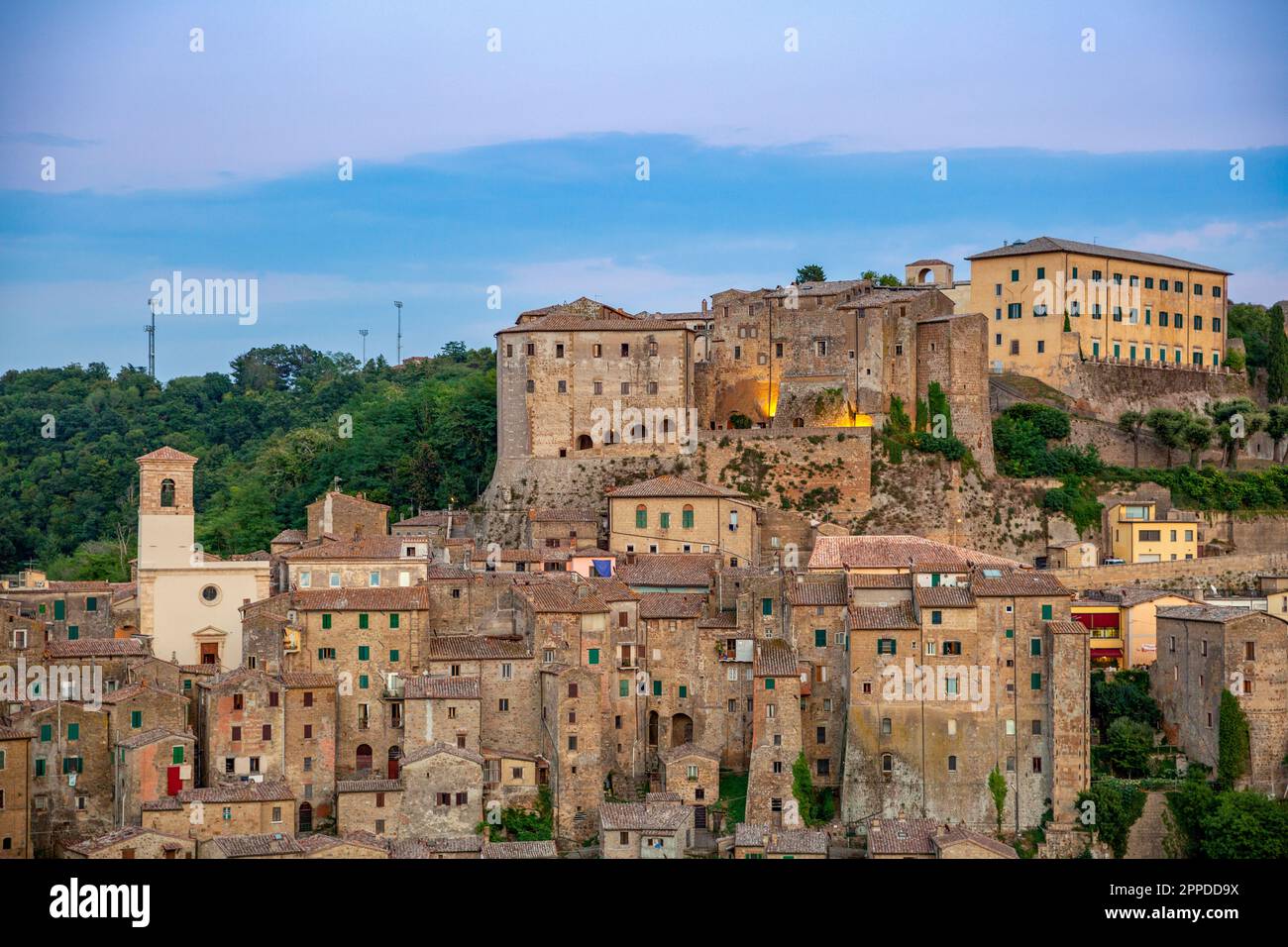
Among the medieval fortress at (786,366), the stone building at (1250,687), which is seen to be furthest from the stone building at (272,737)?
the stone building at (1250,687)

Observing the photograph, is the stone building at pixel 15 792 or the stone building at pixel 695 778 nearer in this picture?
the stone building at pixel 15 792

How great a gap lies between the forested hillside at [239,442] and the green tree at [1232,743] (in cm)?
2429

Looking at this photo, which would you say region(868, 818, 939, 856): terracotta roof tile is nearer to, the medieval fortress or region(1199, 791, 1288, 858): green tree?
region(1199, 791, 1288, 858): green tree

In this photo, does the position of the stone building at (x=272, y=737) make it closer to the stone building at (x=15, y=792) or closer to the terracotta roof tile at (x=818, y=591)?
the stone building at (x=15, y=792)

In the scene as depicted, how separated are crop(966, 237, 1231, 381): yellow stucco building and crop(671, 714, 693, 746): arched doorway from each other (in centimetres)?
2448

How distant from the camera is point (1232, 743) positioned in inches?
1612

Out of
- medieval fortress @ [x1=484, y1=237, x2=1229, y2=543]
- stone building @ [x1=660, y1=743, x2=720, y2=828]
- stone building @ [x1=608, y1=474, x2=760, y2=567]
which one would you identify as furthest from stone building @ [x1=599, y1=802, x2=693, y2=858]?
medieval fortress @ [x1=484, y1=237, x2=1229, y2=543]

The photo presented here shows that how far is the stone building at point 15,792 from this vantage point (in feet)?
120

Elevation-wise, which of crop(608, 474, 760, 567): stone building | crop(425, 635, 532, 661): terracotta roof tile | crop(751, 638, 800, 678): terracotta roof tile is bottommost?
crop(751, 638, 800, 678): terracotta roof tile

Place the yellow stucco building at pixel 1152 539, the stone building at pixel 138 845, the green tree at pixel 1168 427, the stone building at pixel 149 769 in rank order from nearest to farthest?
the stone building at pixel 138 845
the stone building at pixel 149 769
the yellow stucco building at pixel 1152 539
the green tree at pixel 1168 427

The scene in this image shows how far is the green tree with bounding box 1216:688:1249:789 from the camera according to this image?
4088cm
